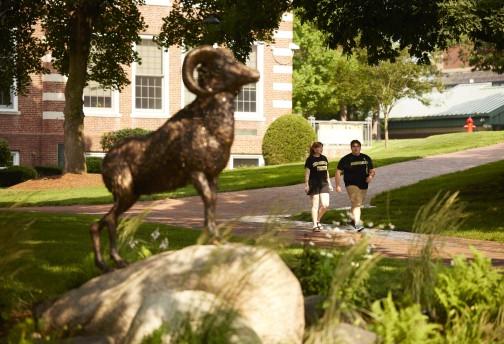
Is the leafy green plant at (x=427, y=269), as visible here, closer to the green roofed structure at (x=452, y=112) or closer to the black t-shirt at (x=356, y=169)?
the black t-shirt at (x=356, y=169)

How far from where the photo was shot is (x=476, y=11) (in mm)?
15492

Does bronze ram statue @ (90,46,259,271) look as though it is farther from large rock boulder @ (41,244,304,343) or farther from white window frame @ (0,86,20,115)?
white window frame @ (0,86,20,115)

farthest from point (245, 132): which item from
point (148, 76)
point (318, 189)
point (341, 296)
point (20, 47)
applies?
point (341, 296)

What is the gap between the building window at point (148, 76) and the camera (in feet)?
119

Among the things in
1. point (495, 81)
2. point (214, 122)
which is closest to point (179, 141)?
point (214, 122)

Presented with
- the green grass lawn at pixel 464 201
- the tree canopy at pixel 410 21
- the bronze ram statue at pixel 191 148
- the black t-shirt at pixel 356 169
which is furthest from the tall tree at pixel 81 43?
the bronze ram statue at pixel 191 148

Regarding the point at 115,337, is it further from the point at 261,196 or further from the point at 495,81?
the point at 495,81

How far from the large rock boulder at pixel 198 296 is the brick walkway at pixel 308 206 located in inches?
31.4

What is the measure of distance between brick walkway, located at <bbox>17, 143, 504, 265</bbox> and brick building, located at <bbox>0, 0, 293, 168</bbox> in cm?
931

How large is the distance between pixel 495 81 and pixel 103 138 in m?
51.2

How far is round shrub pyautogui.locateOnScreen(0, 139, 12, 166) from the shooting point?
104 ft

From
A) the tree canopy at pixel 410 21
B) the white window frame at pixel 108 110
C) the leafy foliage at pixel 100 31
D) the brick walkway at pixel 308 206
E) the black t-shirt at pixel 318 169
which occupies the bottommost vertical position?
the brick walkway at pixel 308 206

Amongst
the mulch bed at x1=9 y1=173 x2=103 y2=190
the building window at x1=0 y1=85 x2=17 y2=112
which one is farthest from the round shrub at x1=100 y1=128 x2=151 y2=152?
the mulch bed at x1=9 y1=173 x2=103 y2=190

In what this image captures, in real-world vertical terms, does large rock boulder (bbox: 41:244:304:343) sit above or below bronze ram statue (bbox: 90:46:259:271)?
below
